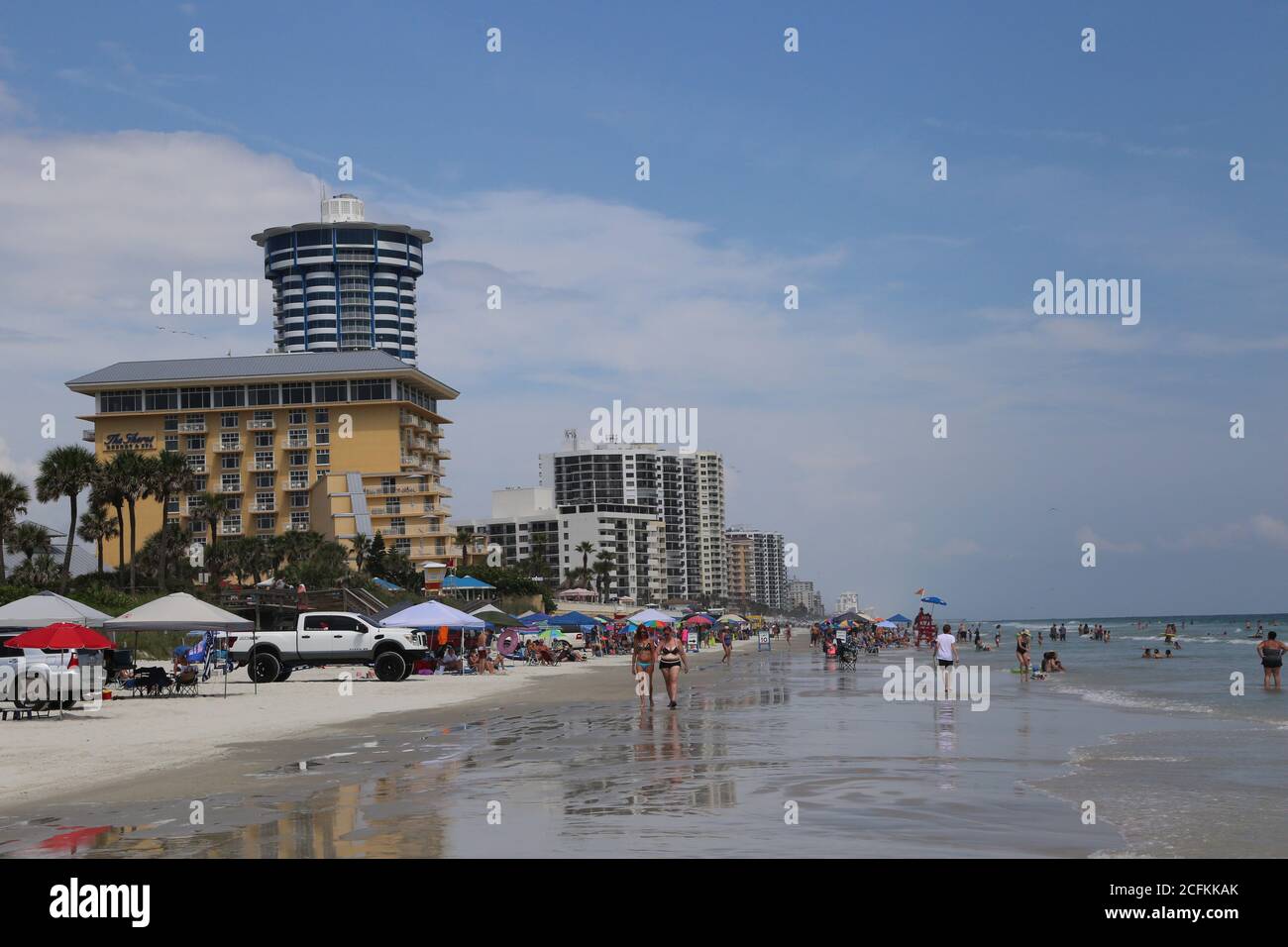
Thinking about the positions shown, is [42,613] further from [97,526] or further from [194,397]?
[194,397]

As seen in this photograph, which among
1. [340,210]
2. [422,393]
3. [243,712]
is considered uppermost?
[340,210]

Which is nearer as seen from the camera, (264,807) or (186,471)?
(264,807)

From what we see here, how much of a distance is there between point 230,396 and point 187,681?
99.1m

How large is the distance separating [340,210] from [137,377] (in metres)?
77.6

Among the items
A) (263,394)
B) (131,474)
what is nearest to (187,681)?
(131,474)

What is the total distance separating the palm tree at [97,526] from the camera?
73.1 metres

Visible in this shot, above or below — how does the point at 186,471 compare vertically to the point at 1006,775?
above

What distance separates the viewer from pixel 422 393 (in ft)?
408

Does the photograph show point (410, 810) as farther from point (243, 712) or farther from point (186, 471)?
point (186, 471)

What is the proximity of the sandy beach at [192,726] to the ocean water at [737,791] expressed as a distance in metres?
1.02

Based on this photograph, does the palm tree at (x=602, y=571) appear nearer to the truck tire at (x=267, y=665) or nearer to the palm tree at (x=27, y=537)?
the palm tree at (x=27, y=537)

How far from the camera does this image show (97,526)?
7581cm

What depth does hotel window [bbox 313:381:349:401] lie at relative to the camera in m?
119
